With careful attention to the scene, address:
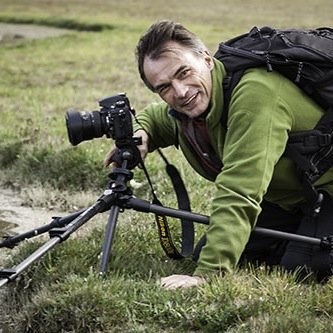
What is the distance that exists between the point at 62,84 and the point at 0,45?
644 centimetres

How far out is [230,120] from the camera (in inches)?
150

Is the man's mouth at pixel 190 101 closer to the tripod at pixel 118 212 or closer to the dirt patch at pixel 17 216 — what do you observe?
the tripod at pixel 118 212

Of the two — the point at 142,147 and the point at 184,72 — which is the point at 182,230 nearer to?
the point at 142,147

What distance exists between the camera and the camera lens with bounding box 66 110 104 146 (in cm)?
417

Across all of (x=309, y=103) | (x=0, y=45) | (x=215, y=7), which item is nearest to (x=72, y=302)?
(x=309, y=103)

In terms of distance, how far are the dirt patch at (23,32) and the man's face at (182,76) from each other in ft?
47.8

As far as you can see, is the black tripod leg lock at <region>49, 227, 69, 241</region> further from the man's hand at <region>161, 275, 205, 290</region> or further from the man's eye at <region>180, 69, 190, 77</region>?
the man's eye at <region>180, 69, 190, 77</region>

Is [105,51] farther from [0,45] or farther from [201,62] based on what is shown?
[201,62]

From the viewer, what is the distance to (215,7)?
3206cm

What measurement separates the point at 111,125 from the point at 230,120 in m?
0.64

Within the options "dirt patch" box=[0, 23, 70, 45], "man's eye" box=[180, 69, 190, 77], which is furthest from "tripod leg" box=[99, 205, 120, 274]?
"dirt patch" box=[0, 23, 70, 45]

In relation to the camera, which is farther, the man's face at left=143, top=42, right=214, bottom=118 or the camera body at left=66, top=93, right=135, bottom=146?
the camera body at left=66, top=93, right=135, bottom=146

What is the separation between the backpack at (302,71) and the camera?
3.86 metres

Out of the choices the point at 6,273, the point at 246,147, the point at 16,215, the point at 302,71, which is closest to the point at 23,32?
the point at 16,215
